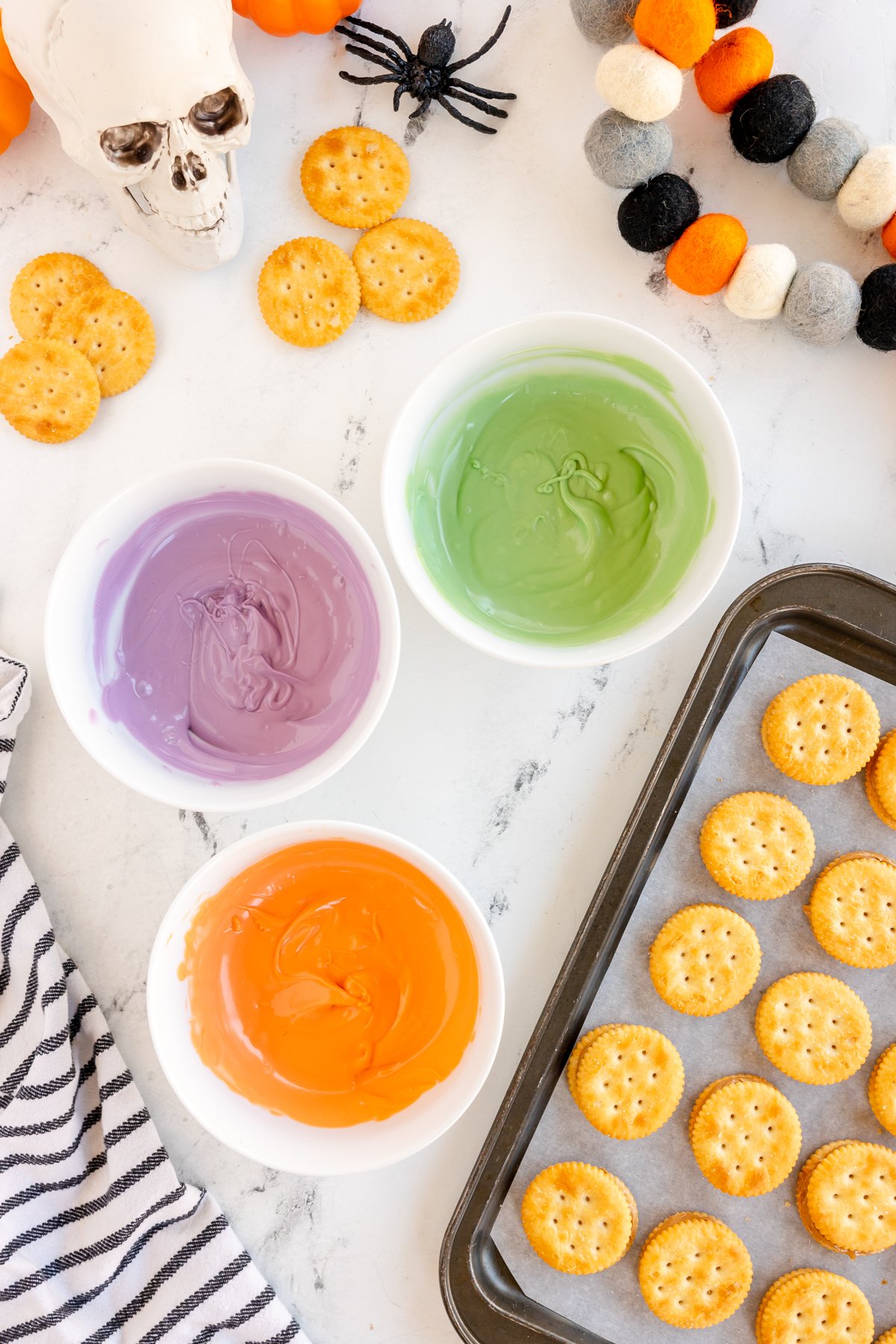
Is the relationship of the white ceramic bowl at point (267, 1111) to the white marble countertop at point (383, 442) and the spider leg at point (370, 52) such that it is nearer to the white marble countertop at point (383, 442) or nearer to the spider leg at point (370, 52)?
the white marble countertop at point (383, 442)

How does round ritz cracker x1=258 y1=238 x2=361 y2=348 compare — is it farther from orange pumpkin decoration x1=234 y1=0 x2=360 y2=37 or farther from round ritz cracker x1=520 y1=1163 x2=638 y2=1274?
round ritz cracker x1=520 y1=1163 x2=638 y2=1274

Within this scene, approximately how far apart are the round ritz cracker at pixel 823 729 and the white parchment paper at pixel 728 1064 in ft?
0.07

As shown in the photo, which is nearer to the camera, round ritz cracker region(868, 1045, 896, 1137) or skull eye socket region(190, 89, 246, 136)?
skull eye socket region(190, 89, 246, 136)

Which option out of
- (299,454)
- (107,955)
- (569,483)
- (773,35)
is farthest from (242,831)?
(773,35)

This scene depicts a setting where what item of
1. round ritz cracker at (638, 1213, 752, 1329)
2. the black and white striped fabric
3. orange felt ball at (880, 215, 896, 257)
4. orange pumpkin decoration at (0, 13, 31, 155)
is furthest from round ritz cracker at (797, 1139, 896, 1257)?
orange pumpkin decoration at (0, 13, 31, 155)

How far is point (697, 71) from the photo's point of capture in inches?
43.5

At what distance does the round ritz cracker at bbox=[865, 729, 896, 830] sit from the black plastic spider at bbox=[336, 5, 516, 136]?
0.84 meters

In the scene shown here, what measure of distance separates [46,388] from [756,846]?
956 mm

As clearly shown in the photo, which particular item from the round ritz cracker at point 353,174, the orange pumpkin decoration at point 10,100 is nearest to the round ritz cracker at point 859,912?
the round ritz cracker at point 353,174

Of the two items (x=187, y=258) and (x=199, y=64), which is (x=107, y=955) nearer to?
(x=187, y=258)

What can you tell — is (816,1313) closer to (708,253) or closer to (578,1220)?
(578,1220)

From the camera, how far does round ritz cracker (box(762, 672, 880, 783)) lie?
1110mm

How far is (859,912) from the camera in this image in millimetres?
1122

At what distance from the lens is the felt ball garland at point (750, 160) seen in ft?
3.50
